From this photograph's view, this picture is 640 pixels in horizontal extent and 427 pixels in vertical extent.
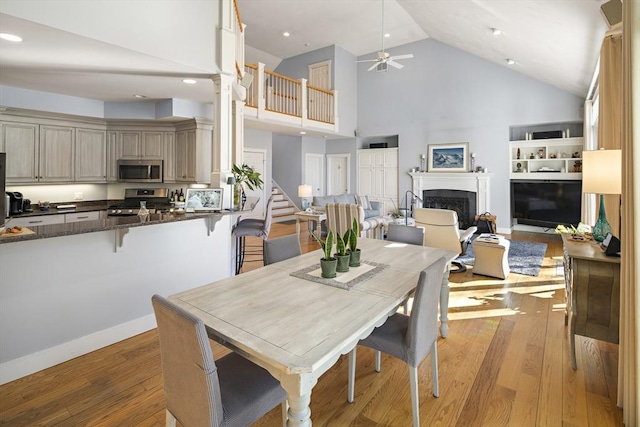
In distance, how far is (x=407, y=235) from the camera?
3.35m

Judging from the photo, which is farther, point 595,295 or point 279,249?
point 279,249

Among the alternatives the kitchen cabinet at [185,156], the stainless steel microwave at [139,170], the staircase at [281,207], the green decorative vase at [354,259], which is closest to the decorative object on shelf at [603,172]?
the green decorative vase at [354,259]

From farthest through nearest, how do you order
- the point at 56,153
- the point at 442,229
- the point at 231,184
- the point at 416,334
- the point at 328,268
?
the point at 56,153
the point at 442,229
the point at 231,184
the point at 328,268
the point at 416,334

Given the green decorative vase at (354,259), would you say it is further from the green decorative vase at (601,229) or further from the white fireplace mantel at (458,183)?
the white fireplace mantel at (458,183)

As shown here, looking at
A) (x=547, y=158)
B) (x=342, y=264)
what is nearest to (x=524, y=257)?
(x=547, y=158)

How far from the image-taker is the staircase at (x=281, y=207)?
9.88m

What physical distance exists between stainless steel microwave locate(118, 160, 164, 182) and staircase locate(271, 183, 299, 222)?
4.18 metres

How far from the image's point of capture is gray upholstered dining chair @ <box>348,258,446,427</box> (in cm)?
181

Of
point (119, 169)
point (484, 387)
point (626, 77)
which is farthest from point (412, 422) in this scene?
point (119, 169)

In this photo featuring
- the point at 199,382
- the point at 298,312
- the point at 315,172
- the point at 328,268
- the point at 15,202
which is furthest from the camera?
the point at 315,172

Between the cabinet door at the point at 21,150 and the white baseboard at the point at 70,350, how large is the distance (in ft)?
10.5

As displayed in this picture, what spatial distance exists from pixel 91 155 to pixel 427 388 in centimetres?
572

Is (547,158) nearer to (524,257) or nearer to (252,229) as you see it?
(524,257)

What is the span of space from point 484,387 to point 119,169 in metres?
5.85
